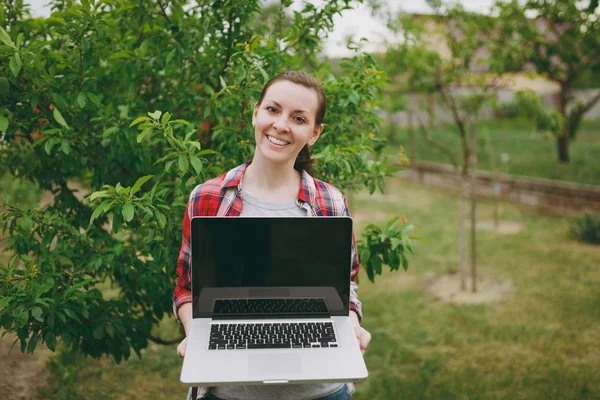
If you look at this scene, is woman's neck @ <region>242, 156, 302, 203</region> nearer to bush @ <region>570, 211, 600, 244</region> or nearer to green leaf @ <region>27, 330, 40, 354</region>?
green leaf @ <region>27, 330, 40, 354</region>

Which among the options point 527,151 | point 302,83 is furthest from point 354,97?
point 527,151

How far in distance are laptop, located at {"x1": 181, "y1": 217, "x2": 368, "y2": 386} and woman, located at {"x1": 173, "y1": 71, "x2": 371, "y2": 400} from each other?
10 cm

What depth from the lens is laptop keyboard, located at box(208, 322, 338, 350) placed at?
63.9 inches

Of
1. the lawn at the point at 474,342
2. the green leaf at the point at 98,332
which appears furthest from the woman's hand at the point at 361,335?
the lawn at the point at 474,342

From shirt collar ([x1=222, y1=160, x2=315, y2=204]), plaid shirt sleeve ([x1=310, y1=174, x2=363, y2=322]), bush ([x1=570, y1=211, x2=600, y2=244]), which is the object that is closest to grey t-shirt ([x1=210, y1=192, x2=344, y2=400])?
plaid shirt sleeve ([x1=310, y1=174, x2=363, y2=322])

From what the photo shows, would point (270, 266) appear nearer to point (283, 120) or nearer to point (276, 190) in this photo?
point (276, 190)

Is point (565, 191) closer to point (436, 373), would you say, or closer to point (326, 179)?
point (436, 373)

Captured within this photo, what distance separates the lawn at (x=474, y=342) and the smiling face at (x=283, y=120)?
2.43m

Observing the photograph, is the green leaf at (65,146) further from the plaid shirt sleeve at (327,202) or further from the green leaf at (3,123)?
the plaid shirt sleeve at (327,202)

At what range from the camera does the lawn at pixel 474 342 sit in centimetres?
357

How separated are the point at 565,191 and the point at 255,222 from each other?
806 cm

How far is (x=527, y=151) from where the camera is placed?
1108cm

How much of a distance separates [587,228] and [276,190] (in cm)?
645

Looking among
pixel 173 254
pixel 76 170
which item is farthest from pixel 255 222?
pixel 76 170
